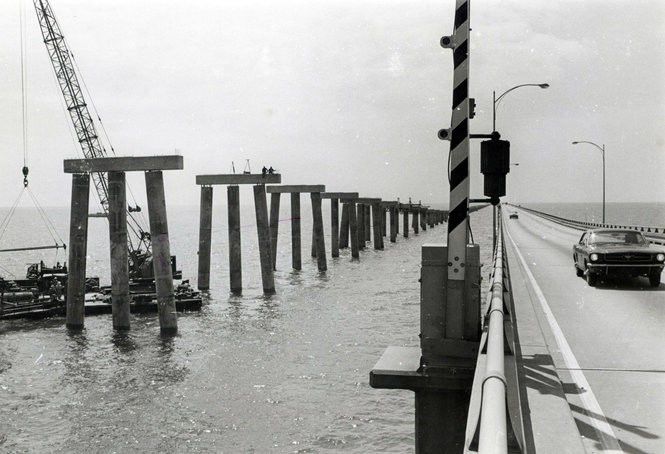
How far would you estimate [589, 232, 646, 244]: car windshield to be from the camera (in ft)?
58.3

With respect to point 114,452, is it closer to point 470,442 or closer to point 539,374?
point 539,374

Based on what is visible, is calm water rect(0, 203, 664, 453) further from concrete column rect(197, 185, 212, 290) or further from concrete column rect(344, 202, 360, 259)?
concrete column rect(344, 202, 360, 259)

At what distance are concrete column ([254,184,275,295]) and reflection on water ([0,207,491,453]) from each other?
133 inches

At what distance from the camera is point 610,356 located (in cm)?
877

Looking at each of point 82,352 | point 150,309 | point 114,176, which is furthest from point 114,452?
point 150,309

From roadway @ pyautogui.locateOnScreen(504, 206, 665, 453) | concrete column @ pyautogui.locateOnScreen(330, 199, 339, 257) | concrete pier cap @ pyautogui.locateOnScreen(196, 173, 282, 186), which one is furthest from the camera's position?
concrete column @ pyautogui.locateOnScreen(330, 199, 339, 257)

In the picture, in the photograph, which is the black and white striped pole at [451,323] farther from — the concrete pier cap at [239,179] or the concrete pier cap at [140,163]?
the concrete pier cap at [239,179]

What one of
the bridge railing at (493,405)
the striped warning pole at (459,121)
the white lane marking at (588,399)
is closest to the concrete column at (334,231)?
the white lane marking at (588,399)

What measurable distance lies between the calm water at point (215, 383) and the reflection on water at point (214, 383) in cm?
4

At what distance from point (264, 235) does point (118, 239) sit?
10.1 meters

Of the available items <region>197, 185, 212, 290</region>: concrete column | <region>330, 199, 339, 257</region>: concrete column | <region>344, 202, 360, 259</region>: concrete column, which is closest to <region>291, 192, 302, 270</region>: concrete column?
<region>330, 199, 339, 257</region>: concrete column

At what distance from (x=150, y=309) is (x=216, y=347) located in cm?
862

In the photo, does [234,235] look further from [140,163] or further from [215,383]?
[215,383]

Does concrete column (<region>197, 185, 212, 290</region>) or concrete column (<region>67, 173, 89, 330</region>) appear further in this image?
concrete column (<region>197, 185, 212, 290</region>)
